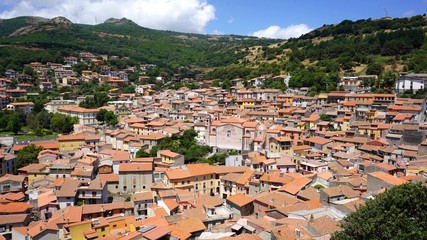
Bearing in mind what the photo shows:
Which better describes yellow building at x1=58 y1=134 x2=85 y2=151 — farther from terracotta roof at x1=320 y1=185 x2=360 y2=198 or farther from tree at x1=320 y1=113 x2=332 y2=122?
terracotta roof at x1=320 y1=185 x2=360 y2=198

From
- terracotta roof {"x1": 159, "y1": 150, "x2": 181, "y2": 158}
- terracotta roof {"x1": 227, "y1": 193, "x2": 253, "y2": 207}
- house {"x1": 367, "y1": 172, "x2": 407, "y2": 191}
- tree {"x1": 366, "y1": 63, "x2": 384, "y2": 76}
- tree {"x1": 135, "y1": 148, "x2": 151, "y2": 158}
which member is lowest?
terracotta roof {"x1": 227, "y1": 193, "x2": 253, "y2": 207}

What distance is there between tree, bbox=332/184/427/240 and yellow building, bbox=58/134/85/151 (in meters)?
32.1

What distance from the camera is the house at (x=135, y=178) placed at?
2819 cm

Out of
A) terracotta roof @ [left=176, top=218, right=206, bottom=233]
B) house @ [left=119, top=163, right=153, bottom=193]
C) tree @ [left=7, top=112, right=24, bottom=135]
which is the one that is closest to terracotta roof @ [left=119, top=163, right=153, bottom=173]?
house @ [left=119, top=163, right=153, bottom=193]

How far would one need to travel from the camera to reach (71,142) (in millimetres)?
38094

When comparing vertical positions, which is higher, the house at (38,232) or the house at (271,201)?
the house at (271,201)

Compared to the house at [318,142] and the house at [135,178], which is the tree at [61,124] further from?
the house at [318,142]

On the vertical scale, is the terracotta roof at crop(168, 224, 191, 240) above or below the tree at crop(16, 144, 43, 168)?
below

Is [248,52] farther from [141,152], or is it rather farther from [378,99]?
[141,152]

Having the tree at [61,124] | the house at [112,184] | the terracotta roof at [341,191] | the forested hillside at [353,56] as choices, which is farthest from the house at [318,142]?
the tree at [61,124]

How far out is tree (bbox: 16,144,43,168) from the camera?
113 ft

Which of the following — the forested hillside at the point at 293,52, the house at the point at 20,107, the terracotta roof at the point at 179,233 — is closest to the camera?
the terracotta roof at the point at 179,233

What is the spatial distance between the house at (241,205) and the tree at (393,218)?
406 inches

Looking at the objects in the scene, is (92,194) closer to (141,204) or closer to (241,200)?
(141,204)
